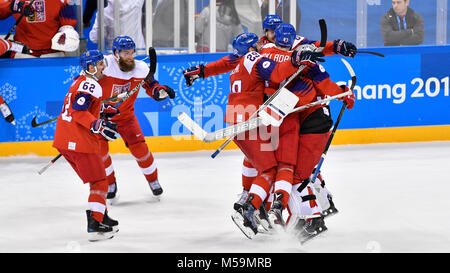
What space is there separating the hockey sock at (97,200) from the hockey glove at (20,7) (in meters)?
3.04

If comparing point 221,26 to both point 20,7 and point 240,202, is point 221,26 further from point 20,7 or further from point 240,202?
point 240,202

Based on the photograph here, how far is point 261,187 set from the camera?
4453 mm

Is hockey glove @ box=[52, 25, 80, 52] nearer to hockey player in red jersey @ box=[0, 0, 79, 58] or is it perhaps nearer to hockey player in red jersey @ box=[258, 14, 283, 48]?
hockey player in red jersey @ box=[0, 0, 79, 58]

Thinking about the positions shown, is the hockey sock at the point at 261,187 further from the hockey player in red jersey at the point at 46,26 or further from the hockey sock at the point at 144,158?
the hockey player in red jersey at the point at 46,26

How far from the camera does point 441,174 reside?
21.4 ft

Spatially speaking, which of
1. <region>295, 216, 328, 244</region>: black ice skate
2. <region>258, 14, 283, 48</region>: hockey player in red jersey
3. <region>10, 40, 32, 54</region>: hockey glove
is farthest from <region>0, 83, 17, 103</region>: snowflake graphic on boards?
<region>295, 216, 328, 244</region>: black ice skate

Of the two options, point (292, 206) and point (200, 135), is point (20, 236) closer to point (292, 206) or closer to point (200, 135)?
point (200, 135)

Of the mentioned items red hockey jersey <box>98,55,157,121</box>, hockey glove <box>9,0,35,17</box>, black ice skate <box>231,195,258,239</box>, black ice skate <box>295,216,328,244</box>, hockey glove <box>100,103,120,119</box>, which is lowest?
black ice skate <box>295,216,328,244</box>

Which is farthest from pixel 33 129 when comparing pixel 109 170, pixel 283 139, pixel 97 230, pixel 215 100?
pixel 283 139

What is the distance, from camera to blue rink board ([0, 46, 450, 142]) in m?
7.17

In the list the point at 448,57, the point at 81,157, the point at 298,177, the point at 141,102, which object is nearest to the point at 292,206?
the point at 298,177

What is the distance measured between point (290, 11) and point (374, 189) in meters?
2.47

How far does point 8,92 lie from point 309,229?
3.65 m

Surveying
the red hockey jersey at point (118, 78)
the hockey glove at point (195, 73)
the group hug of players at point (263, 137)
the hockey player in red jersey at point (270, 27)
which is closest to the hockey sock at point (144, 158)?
the red hockey jersey at point (118, 78)
